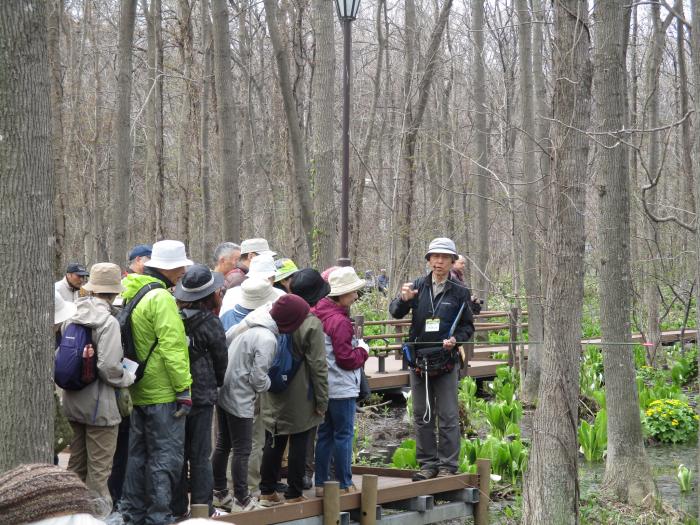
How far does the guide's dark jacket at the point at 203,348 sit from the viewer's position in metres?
5.78

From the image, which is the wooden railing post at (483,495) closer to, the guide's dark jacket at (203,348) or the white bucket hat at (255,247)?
the white bucket hat at (255,247)

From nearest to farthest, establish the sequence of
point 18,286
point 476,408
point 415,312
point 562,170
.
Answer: point 18,286
point 562,170
point 415,312
point 476,408

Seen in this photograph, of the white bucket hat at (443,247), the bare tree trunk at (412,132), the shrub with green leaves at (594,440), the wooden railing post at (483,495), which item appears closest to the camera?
the white bucket hat at (443,247)

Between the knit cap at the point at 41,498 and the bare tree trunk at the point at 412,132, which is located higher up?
the bare tree trunk at the point at 412,132

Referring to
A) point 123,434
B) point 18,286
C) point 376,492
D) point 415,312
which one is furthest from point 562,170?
point 18,286

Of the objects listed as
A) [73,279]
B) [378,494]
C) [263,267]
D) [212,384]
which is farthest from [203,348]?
[73,279]

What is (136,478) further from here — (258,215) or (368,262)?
(258,215)

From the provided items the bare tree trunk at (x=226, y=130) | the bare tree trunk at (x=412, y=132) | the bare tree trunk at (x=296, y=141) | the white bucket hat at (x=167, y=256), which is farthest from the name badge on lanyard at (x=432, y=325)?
the bare tree trunk at (x=412, y=132)

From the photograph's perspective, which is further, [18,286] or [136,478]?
[136,478]

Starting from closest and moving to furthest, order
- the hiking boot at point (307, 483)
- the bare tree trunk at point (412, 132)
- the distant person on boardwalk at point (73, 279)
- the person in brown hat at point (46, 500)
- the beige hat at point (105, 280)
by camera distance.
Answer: the person in brown hat at point (46, 500)
the beige hat at point (105, 280)
the hiking boot at point (307, 483)
the distant person on boardwalk at point (73, 279)
the bare tree trunk at point (412, 132)

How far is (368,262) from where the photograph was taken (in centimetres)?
3095

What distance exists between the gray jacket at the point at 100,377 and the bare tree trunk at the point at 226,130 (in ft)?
20.2

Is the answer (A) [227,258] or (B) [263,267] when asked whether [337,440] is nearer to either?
(B) [263,267]

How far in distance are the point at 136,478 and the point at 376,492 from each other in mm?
1771
